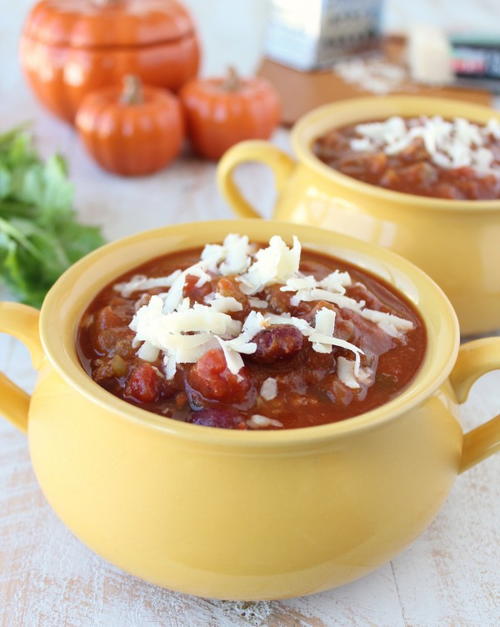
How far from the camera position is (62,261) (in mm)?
1957

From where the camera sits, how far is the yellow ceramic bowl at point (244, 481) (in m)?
1.05

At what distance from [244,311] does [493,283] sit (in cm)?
69

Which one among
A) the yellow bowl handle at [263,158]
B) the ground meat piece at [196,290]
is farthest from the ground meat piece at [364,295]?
the yellow bowl handle at [263,158]

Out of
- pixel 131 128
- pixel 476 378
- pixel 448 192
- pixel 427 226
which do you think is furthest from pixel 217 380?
pixel 131 128

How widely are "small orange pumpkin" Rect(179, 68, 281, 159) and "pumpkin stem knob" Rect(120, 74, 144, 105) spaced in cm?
18

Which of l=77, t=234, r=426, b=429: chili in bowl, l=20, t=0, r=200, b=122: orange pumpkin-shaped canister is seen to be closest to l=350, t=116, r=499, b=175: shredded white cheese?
l=77, t=234, r=426, b=429: chili in bowl

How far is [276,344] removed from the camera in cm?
115

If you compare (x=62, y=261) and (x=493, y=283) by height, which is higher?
(x=493, y=283)

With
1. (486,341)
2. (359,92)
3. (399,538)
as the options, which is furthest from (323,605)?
(359,92)

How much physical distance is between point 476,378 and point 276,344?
31 centimetres

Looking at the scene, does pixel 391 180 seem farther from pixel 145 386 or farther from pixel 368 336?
pixel 145 386

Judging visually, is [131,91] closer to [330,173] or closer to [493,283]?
[330,173]

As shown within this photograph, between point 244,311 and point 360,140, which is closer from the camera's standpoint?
point 244,311

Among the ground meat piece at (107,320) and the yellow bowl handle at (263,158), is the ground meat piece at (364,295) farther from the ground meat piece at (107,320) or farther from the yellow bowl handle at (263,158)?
the yellow bowl handle at (263,158)
